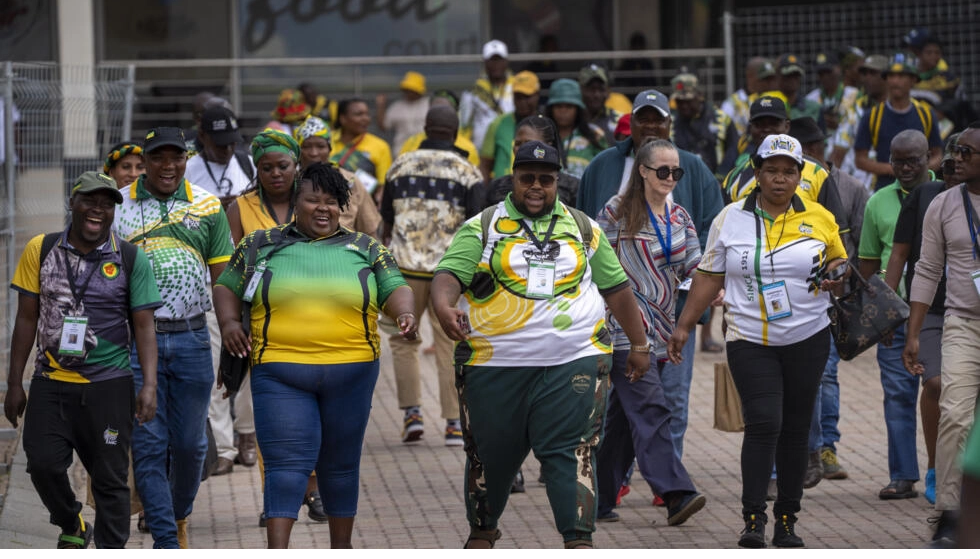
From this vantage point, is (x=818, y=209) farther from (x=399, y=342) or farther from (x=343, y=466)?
(x=399, y=342)

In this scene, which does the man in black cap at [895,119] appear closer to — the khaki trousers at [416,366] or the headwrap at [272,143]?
the khaki trousers at [416,366]

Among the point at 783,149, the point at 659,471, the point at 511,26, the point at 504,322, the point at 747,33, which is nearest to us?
the point at 504,322

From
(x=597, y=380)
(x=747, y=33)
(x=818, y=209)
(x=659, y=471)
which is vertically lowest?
(x=659, y=471)

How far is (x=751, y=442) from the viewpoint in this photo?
23.6 ft

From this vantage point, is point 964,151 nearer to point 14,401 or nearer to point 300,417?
point 300,417

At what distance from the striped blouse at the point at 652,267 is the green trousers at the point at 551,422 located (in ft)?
4.63

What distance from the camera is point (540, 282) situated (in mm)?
6344

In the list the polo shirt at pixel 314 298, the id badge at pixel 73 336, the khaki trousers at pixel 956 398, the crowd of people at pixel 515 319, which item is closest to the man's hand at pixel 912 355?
the crowd of people at pixel 515 319

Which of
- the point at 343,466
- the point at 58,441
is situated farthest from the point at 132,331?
the point at 343,466

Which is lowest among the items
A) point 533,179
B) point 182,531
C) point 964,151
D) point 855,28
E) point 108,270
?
point 182,531

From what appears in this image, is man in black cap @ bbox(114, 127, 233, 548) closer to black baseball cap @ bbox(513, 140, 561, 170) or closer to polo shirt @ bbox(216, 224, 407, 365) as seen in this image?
polo shirt @ bbox(216, 224, 407, 365)

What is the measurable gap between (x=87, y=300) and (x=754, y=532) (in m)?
3.16

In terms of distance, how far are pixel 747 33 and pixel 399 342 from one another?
28.8 ft

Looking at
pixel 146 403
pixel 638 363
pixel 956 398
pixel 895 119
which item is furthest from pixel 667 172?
pixel 895 119
